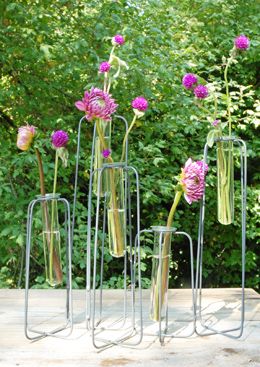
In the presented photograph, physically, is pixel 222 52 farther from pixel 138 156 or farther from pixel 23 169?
pixel 23 169

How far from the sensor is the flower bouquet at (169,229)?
994 millimetres

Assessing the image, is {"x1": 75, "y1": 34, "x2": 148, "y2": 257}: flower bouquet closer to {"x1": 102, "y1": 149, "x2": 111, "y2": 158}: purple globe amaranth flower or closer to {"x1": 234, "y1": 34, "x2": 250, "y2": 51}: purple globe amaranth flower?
{"x1": 102, "y1": 149, "x2": 111, "y2": 158}: purple globe amaranth flower

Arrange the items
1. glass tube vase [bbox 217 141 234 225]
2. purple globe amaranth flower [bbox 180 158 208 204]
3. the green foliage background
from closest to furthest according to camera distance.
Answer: purple globe amaranth flower [bbox 180 158 208 204] < glass tube vase [bbox 217 141 234 225] < the green foliage background

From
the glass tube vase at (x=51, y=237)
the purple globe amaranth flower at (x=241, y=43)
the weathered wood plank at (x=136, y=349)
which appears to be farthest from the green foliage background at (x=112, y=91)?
the purple globe amaranth flower at (x=241, y=43)

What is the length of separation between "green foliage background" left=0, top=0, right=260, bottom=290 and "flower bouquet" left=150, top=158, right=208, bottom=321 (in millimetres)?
1205

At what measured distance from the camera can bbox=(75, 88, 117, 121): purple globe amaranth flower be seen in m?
1.02

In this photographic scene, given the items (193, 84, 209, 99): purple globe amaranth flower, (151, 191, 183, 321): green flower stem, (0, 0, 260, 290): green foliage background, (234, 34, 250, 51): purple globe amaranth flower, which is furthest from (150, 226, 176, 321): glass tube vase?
(0, 0, 260, 290): green foliage background

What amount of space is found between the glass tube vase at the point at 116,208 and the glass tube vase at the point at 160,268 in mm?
73

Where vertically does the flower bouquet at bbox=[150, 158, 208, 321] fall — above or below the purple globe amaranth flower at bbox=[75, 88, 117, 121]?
below

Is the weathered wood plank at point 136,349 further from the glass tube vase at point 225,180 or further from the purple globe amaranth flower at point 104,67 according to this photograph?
the purple globe amaranth flower at point 104,67

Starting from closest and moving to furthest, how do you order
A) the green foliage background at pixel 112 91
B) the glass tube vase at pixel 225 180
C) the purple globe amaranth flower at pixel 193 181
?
the purple globe amaranth flower at pixel 193 181 < the glass tube vase at pixel 225 180 < the green foliage background at pixel 112 91

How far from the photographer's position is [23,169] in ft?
8.14

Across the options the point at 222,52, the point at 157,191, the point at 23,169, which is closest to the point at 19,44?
the point at 23,169

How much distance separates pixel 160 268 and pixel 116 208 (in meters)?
0.13
